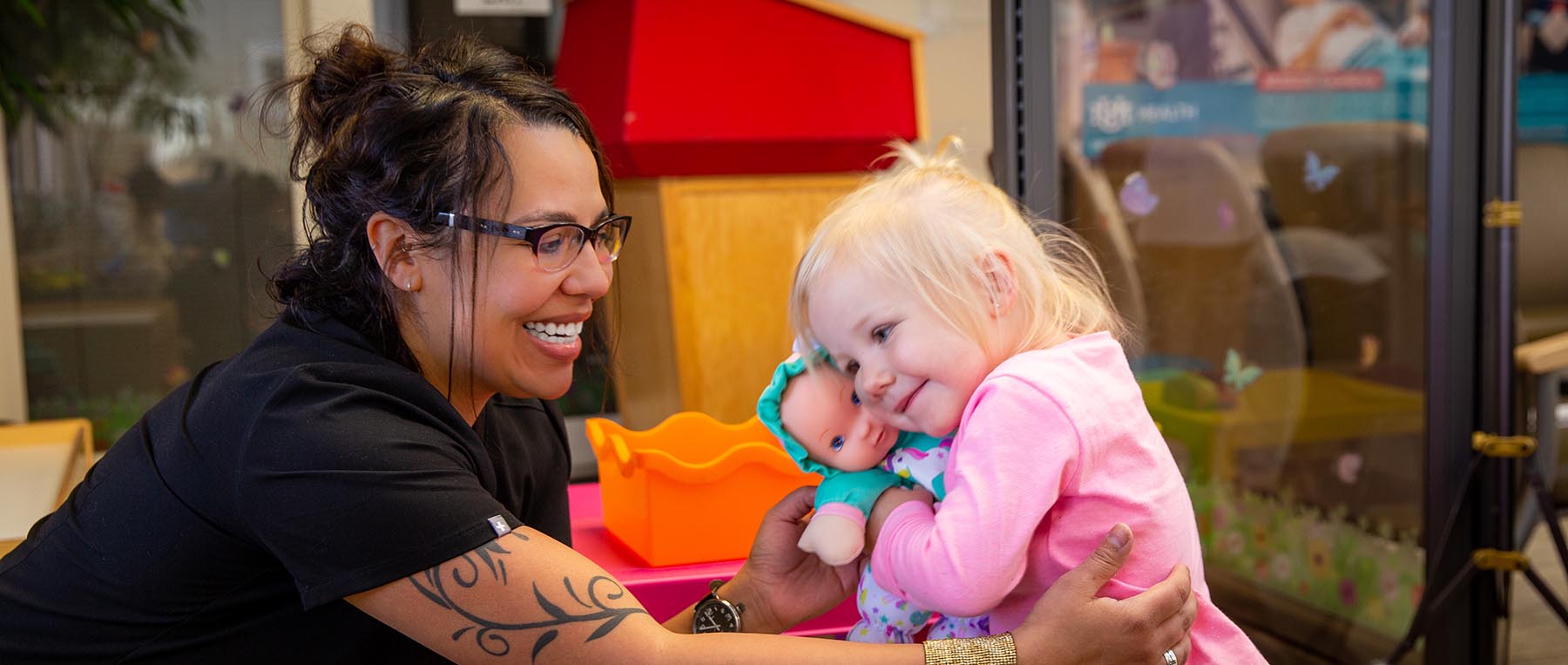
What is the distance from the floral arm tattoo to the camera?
1090mm

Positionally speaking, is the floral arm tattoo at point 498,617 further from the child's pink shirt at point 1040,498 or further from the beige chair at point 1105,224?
the beige chair at point 1105,224

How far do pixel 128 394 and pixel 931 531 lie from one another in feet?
9.35

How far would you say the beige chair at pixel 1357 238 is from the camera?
2711 millimetres

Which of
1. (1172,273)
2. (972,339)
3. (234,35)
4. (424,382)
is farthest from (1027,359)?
(234,35)

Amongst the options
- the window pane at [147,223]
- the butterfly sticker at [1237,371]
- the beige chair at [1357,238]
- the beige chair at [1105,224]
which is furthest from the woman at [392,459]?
the window pane at [147,223]

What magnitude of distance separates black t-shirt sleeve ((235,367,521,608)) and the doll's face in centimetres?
34

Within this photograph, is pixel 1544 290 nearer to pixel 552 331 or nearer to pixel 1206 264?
pixel 1206 264

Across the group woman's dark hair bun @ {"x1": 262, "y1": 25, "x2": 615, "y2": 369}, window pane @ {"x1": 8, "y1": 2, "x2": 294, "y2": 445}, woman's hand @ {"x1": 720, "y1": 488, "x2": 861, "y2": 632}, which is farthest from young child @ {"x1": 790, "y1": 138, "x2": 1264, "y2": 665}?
window pane @ {"x1": 8, "y1": 2, "x2": 294, "y2": 445}

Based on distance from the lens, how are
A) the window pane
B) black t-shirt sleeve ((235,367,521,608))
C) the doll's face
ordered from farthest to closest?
the window pane
the doll's face
black t-shirt sleeve ((235,367,521,608))

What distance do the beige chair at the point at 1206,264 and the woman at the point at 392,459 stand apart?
1612 mm

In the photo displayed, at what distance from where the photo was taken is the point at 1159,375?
2.77 meters

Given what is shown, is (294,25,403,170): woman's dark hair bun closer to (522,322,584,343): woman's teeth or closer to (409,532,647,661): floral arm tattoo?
(522,322,584,343): woman's teeth

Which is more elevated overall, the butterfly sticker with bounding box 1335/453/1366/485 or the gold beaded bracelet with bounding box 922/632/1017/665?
the gold beaded bracelet with bounding box 922/632/1017/665

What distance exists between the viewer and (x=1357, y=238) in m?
2.78
